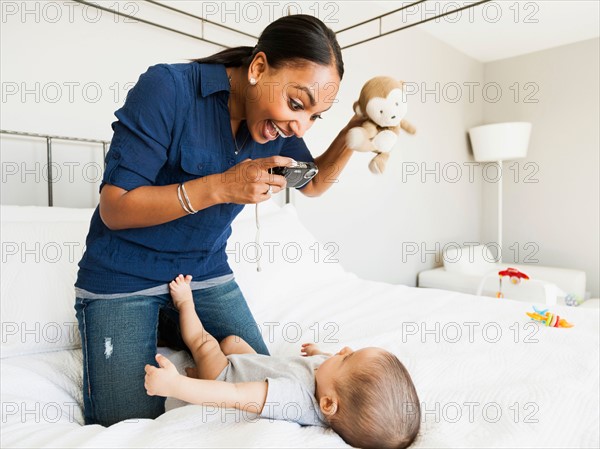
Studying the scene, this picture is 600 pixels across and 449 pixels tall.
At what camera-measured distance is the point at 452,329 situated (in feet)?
4.34

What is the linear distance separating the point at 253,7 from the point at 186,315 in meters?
1.64

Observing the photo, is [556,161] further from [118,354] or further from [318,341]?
[118,354]

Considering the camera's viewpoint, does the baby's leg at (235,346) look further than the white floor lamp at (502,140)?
No

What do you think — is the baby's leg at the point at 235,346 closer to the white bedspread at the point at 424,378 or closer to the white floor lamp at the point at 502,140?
the white bedspread at the point at 424,378

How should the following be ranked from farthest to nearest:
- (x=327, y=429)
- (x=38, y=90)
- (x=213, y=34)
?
(x=213, y=34), (x=38, y=90), (x=327, y=429)

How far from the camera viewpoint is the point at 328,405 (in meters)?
0.80

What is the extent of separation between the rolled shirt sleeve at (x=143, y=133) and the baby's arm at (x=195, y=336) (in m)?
0.29

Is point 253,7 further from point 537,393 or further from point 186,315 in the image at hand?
point 537,393

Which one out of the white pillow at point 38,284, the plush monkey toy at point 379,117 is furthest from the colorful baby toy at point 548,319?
the white pillow at point 38,284

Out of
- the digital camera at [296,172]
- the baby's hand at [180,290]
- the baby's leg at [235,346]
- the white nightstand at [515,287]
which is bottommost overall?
the white nightstand at [515,287]

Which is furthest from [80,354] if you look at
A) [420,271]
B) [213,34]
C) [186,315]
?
[420,271]

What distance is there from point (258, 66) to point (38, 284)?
2.74 ft

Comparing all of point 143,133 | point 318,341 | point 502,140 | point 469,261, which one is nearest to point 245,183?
Result: point 143,133

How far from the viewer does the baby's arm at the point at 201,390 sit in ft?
2.50
